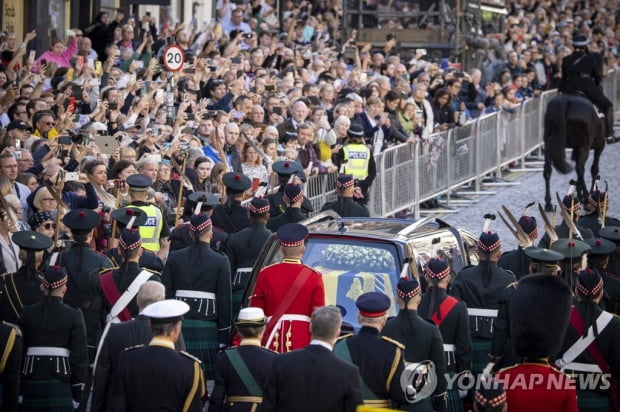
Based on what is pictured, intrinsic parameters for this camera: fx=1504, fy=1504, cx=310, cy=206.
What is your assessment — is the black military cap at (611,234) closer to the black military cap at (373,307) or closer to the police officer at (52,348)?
the black military cap at (373,307)

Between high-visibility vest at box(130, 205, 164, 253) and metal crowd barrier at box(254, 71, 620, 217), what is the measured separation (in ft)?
16.0

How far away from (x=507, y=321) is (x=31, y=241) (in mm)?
3529

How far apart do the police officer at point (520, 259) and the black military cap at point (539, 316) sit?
3084mm

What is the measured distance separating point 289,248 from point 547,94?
18415mm

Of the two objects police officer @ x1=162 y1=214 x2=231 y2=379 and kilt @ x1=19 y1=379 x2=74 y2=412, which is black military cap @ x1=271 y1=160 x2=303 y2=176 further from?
kilt @ x1=19 y1=379 x2=74 y2=412

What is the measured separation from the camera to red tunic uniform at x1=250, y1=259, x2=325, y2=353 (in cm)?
1034

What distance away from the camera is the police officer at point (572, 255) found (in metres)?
11.3

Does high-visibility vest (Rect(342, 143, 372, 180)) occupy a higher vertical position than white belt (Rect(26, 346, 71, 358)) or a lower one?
higher

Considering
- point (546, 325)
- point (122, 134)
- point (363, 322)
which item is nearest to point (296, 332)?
point (363, 322)

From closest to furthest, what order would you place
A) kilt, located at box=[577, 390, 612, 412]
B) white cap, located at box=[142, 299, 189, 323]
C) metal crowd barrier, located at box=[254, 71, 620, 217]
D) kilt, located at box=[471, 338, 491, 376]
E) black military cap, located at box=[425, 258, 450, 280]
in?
white cap, located at box=[142, 299, 189, 323] < kilt, located at box=[577, 390, 612, 412] < black military cap, located at box=[425, 258, 450, 280] < kilt, located at box=[471, 338, 491, 376] < metal crowd barrier, located at box=[254, 71, 620, 217]

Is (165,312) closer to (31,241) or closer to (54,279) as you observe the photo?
(54,279)

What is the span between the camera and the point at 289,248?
10516 mm

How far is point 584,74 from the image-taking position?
21.9 meters

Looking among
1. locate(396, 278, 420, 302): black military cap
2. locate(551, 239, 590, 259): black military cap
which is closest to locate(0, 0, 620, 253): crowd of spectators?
locate(396, 278, 420, 302): black military cap
